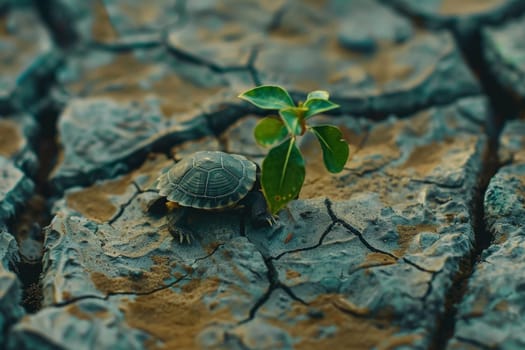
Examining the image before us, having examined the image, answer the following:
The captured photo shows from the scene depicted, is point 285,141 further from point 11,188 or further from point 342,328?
point 11,188

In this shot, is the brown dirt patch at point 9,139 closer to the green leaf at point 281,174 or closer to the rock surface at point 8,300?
the rock surface at point 8,300

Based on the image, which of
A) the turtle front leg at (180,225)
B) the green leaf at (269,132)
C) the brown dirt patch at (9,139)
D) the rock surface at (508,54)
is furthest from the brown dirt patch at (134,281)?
the rock surface at (508,54)

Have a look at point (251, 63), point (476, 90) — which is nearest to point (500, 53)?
point (476, 90)

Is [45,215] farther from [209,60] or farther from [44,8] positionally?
[44,8]

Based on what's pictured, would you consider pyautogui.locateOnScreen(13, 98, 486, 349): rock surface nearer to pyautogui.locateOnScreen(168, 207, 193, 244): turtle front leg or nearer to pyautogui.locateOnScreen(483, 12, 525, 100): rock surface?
pyautogui.locateOnScreen(168, 207, 193, 244): turtle front leg

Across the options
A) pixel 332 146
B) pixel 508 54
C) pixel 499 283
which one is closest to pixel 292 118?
pixel 332 146

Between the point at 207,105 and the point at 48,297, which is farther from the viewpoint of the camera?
the point at 207,105
